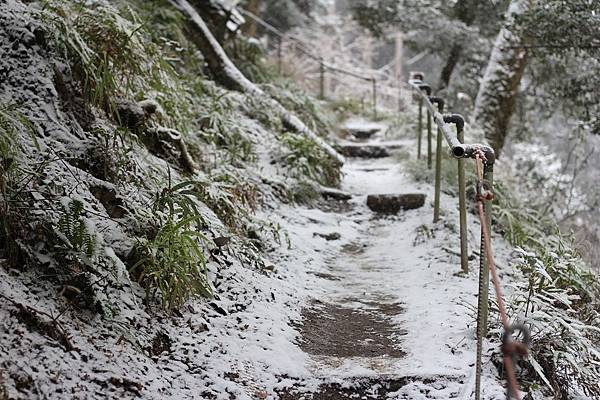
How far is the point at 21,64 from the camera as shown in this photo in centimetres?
374

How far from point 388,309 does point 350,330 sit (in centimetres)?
45

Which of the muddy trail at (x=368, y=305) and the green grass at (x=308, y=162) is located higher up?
the green grass at (x=308, y=162)

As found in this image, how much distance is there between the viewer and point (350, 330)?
3.78 meters

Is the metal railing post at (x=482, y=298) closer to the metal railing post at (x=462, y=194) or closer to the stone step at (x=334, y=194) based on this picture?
the metal railing post at (x=462, y=194)

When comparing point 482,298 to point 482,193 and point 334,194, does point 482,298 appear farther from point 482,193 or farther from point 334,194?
point 334,194

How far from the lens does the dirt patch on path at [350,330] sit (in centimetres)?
346

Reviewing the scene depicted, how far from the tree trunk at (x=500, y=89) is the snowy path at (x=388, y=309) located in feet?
8.21

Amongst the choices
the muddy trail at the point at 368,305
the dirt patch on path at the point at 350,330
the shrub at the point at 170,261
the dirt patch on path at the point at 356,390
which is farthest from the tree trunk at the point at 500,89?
the dirt patch on path at the point at 356,390

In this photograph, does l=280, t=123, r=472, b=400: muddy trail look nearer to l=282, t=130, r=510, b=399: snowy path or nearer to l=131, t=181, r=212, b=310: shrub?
l=282, t=130, r=510, b=399: snowy path

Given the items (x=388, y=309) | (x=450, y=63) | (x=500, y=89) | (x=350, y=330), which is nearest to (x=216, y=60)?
(x=500, y=89)

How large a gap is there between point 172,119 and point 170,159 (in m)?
0.80

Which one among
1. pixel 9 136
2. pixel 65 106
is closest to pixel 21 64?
pixel 65 106

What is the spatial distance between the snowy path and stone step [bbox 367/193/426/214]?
0.34ft

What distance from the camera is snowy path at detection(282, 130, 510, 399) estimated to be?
10.0ft
